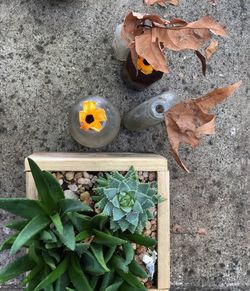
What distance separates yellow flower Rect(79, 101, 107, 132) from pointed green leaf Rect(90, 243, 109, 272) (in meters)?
0.26

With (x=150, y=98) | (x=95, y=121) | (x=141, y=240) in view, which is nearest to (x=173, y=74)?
(x=150, y=98)

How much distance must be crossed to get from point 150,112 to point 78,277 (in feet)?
1.46

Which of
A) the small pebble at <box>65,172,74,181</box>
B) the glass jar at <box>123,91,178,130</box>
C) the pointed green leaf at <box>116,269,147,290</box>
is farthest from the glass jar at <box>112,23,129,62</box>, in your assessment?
the pointed green leaf at <box>116,269,147,290</box>

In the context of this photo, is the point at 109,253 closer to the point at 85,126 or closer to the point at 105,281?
the point at 105,281

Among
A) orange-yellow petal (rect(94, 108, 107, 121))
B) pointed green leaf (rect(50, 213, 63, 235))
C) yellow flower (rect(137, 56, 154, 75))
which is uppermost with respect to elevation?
yellow flower (rect(137, 56, 154, 75))

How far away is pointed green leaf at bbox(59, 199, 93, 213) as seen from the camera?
1.06 m

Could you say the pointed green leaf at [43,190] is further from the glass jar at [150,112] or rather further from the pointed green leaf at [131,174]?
the glass jar at [150,112]

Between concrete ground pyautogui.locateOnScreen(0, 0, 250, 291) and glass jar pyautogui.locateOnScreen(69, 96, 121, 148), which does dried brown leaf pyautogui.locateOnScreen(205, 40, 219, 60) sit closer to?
concrete ground pyautogui.locateOnScreen(0, 0, 250, 291)

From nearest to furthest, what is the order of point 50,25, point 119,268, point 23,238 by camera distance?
point 23,238, point 119,268, point 50,25

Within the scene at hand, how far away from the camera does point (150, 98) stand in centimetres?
145

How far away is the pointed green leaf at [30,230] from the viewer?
0.98 meters

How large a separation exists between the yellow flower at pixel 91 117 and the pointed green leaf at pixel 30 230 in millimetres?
234

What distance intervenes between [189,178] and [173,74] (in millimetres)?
294

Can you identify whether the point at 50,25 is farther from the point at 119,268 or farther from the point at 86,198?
the point at 119,268
